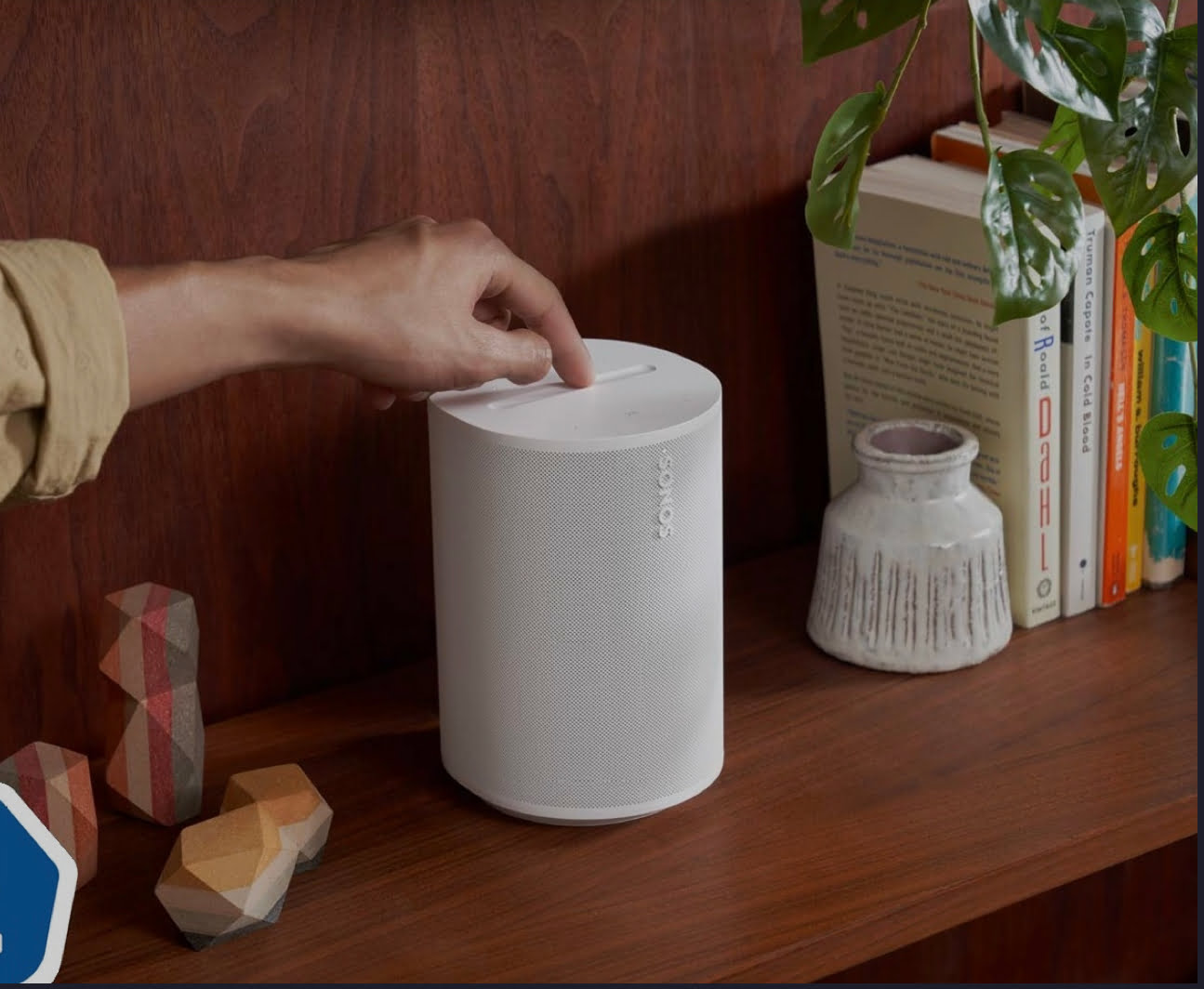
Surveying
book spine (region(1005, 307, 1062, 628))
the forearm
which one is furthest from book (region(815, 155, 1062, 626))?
the forearm

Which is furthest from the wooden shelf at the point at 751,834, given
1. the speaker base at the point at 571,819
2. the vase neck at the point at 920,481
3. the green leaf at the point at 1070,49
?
the green leaf at the point at 1070,49

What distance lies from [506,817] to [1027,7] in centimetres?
48

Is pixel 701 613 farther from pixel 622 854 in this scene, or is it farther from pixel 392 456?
pixel 392 456

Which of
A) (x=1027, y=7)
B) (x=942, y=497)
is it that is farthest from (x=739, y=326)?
(x=1027, y=7)

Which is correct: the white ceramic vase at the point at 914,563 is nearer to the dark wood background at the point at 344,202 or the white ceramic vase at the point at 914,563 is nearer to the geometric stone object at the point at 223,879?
the dark wood background at the point at 344,202

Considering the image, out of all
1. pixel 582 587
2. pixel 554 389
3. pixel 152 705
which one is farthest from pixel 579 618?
pixel 152 705

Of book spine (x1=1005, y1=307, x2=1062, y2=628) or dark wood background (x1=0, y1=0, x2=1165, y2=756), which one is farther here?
book spine (x1=1005, y1=307, x2=1062, y2=628)

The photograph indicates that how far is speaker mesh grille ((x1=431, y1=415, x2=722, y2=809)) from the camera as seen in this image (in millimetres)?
867

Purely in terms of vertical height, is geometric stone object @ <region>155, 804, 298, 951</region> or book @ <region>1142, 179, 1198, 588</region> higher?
book @ <region>1142, 179, 1198, 588</region>

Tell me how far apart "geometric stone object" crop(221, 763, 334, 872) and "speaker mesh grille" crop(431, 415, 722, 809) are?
87mm

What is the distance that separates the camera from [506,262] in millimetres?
867

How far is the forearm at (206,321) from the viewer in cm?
73

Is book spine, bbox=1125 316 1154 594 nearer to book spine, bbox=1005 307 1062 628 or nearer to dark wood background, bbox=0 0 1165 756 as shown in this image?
book spine, bbox=1005 307 1062 628

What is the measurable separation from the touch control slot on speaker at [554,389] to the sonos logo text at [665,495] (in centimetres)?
7
